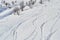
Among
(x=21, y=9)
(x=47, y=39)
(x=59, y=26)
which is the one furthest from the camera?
(x=21, y=9)

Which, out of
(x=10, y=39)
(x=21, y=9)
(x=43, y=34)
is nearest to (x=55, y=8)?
(x=21, y=9)

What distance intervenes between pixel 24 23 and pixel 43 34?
9.0 inches

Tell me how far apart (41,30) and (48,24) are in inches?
4.9

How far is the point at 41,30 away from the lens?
1049 millimetres

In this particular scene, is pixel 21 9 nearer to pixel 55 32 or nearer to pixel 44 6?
pixel 44 6

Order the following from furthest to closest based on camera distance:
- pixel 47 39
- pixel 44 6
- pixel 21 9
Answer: pixel 44 6, pixel 21 9, pixel 47 39

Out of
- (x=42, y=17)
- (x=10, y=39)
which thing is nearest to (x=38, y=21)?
(x=42, y=17)

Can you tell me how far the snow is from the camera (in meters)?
0.99

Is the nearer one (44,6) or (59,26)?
(59,26)

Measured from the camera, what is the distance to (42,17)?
124cm

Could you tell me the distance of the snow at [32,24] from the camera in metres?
0.99

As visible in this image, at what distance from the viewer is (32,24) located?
113 centimetres

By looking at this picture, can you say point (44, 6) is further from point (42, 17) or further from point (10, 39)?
point (10, 39)

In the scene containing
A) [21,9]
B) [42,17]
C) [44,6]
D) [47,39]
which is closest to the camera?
[47,39]
